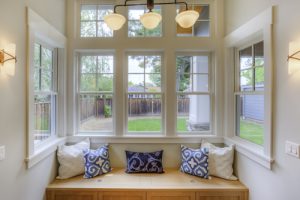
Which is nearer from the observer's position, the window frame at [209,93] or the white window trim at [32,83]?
the white window trim at [32,83]

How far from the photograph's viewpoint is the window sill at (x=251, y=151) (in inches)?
78.5

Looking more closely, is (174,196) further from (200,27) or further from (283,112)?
(200,27)

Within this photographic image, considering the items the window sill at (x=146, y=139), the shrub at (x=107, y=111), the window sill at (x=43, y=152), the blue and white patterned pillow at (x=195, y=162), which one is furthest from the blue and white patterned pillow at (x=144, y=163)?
the window sill at (x=43, y=152)

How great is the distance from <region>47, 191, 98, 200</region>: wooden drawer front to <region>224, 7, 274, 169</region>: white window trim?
1.84m

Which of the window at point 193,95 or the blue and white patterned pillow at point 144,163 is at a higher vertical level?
the window at point 193,95

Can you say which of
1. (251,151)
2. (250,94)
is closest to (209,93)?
Answer: (250,94)

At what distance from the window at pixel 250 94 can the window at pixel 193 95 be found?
1.46 feet

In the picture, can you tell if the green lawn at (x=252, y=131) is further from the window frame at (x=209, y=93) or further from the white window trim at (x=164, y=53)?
the window frame at (x=209, y=93)

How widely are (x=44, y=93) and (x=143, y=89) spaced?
1323mm

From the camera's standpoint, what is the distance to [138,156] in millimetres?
2883

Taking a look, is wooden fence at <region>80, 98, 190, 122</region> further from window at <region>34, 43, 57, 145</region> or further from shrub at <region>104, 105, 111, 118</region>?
window at <region>34, 43, 57, 145</region>

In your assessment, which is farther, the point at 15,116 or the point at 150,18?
the point at 15,116

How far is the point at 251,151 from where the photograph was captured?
2.29m

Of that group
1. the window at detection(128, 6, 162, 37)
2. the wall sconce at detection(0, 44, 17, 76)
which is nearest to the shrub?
the window at detection(128, 6, 162, 37)
